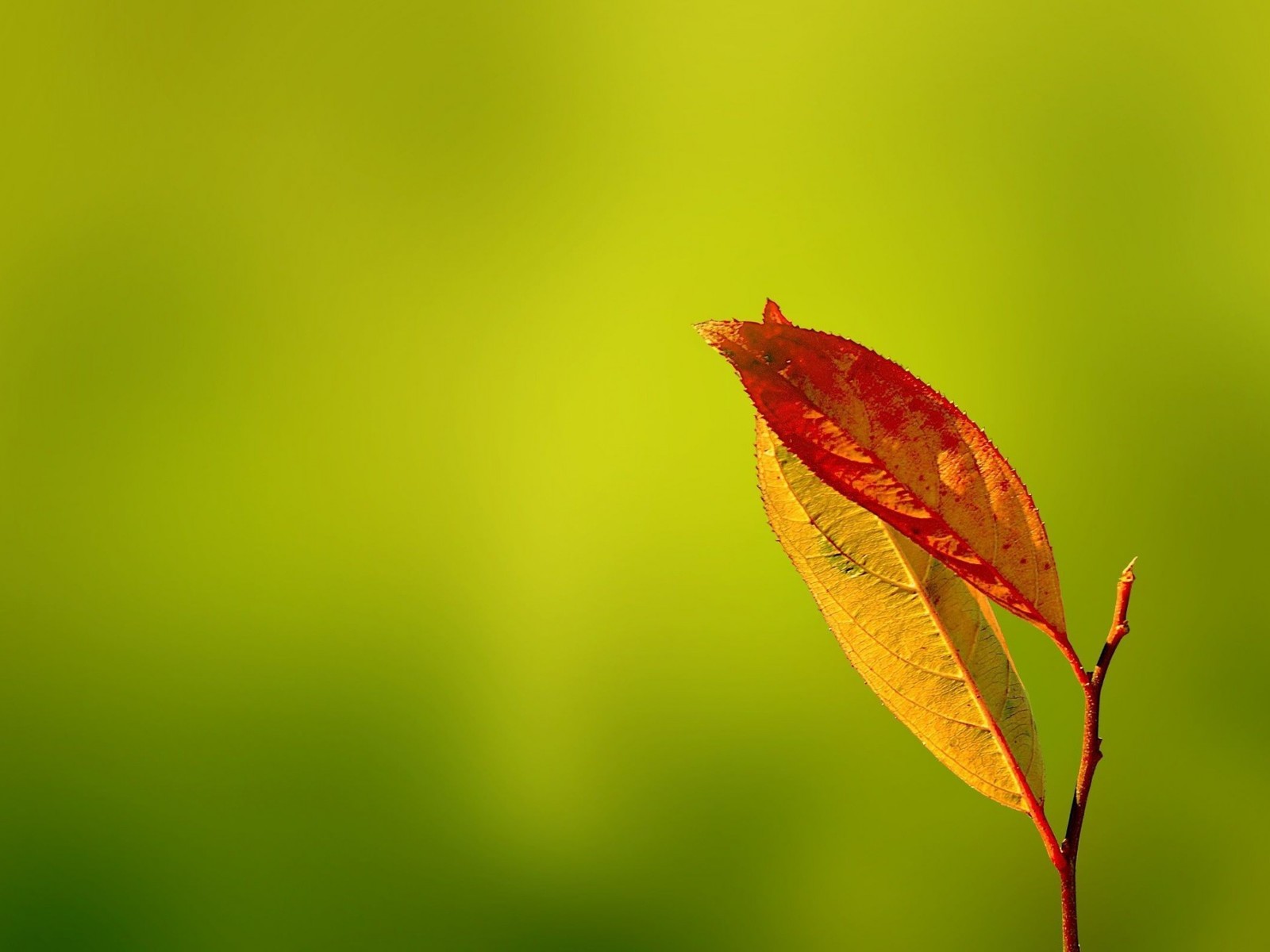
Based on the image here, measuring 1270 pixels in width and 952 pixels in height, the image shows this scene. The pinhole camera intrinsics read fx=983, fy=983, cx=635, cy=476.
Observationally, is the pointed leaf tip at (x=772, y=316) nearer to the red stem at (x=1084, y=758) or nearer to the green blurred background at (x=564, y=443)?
the red stem at (x=1084, y=758)

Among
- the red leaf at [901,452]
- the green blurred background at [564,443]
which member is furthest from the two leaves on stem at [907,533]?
the green blurred background at [564,443]

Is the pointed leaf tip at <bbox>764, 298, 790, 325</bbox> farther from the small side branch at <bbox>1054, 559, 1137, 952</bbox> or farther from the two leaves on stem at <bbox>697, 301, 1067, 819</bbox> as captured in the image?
the small side branch at <bbox>1054, 559, 1137, 952</bbox>

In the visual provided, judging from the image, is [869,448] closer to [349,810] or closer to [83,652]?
[349,810]

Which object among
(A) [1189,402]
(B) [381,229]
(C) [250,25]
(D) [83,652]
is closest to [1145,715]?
(A) [1189,402]

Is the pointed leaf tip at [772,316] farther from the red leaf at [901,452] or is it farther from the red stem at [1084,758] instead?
the red stem at [1084,758]

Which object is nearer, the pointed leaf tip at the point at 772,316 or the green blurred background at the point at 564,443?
the pointed leaf tip at the point at 772,316

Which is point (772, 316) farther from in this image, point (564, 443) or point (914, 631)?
point (564, 443)

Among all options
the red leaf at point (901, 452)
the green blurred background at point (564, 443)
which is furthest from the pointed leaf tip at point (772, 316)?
the green blurred background at point (564, 443)

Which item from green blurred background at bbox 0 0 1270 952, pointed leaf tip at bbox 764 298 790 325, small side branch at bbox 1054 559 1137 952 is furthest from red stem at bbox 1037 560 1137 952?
green blurred background at bbox 0 0 1270 952

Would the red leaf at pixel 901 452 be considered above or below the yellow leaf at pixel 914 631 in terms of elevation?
above

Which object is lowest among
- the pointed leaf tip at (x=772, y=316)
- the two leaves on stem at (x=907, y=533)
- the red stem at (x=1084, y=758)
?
the red stem at (x=1084, y=758)
